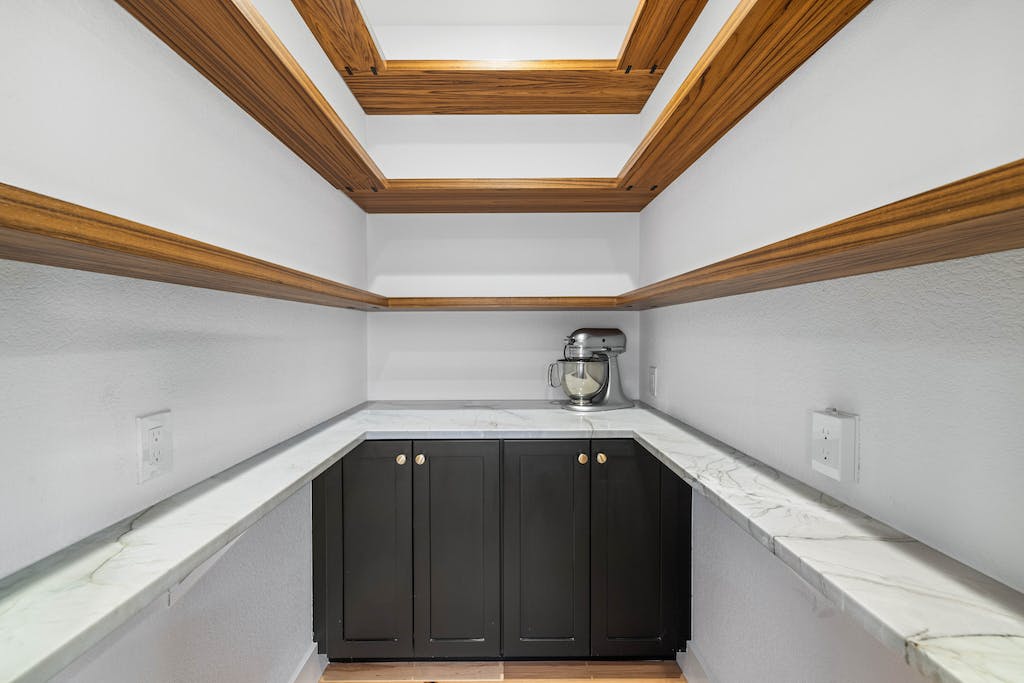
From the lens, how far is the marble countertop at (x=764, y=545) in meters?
0.47

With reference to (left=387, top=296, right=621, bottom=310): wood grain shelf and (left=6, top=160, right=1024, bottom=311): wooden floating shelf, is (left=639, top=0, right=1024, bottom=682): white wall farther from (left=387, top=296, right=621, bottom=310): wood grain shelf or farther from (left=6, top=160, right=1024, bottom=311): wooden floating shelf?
(left=387, top=296, right=621, bottom=310): wood grain shelf

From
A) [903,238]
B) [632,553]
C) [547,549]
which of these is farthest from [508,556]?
[903,238]

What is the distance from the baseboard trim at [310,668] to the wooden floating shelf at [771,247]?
→ 1385 millimetres

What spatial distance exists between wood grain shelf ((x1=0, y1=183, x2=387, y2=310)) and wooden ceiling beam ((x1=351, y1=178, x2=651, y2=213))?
89 centimetres

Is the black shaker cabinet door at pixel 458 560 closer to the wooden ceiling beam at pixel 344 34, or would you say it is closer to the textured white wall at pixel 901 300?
the textured white wall at pixel 901 300

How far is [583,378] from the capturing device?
191 cm

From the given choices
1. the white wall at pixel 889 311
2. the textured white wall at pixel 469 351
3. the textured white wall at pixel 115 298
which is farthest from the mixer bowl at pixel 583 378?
the textured white wall at pixel 115 298

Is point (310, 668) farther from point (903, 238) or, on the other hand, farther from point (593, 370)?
point (903, 238)

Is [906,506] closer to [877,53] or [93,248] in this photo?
[877,53]

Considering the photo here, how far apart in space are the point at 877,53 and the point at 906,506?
754 mm

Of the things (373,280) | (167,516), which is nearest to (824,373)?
(167,516)

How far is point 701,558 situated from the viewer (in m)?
Result: 1.57

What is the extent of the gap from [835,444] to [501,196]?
1396 millimetres

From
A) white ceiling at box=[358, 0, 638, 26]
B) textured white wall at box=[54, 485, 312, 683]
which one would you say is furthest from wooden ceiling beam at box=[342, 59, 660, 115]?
textured white wall at box=[54, 485, 312, 683]
